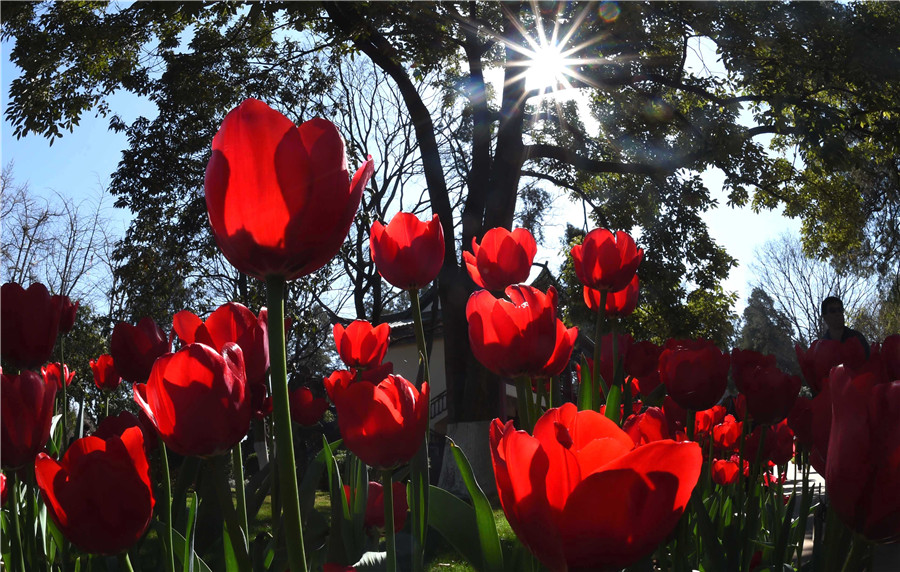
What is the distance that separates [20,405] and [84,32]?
838 centimetres

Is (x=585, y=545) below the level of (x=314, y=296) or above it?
below

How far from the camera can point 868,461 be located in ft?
1.98

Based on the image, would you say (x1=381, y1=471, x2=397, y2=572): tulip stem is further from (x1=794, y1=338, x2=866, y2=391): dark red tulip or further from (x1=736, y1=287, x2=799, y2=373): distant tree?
(x1=736, y1=287, x2=799, y2=373): distant tree

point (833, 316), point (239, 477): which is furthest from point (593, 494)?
point (833, 316)

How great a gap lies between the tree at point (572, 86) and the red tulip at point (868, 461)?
7.32m

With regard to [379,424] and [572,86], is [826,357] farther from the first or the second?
[572,86]

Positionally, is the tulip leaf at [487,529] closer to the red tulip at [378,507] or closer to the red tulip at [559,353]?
the red tulip at [559,353]

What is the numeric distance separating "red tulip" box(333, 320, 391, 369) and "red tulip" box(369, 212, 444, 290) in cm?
27

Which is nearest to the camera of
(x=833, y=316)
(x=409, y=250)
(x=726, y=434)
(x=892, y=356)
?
(x=892, y=356)

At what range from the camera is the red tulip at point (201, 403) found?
26.3 inches

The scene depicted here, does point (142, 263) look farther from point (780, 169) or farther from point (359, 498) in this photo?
point (359, 498)

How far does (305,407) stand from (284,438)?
1.51 m

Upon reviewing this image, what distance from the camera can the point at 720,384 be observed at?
136cm

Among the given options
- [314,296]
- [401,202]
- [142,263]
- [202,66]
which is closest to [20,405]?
[202,66]
